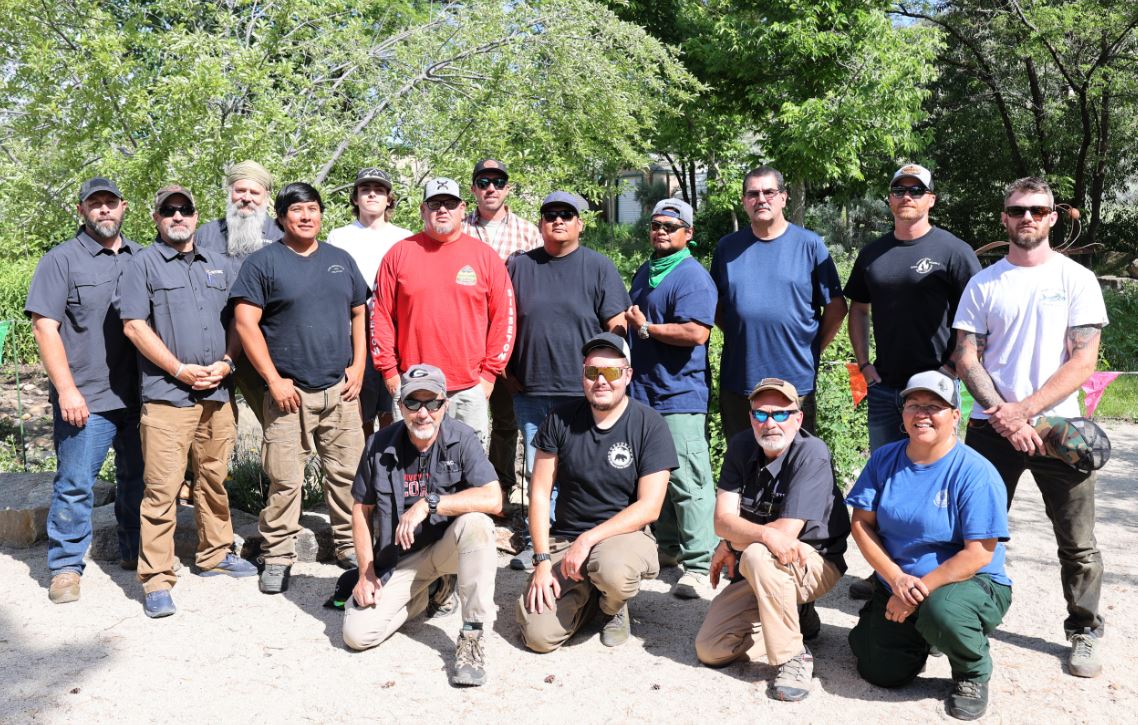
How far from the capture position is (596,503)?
174 inches

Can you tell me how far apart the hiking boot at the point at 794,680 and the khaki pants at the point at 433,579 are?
4.22 feet

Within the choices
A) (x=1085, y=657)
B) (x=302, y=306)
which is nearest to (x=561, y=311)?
(x=302, y=306)

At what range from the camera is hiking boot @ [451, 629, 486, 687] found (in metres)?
3.92

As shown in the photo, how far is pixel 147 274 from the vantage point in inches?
190

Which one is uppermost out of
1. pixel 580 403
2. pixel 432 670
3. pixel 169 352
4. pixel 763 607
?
pixel 169 352

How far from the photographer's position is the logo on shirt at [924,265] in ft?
14.8

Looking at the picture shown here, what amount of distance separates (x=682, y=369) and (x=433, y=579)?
5.64ft

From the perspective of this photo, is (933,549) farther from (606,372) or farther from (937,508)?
(606,372)

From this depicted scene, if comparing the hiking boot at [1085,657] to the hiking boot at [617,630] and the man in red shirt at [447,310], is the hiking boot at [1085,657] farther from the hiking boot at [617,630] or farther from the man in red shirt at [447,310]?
the man in red shirt at [447,310]

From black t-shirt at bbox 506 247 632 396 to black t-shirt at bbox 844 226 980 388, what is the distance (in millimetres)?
1409

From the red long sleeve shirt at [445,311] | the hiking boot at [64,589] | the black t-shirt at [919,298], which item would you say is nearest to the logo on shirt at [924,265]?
the black t-shirt at [919,298]

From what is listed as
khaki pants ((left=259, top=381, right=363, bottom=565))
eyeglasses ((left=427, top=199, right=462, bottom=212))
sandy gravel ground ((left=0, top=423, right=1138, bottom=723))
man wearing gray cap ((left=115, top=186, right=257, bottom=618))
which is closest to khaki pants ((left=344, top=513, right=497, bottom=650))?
sandy gravel ground ((left=0, top=423, right=1138, bottom=723))

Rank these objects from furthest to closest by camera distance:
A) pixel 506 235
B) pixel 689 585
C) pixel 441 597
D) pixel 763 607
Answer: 1. pixel 506 235
2. pixel 689 585
3. pixel 441 597
4. pixel 763 607

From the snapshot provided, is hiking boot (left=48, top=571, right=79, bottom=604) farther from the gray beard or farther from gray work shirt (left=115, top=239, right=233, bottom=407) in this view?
the gray beard
